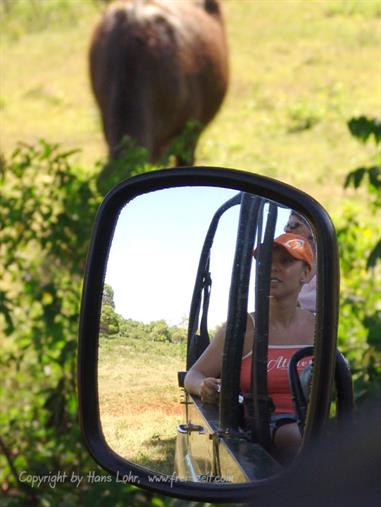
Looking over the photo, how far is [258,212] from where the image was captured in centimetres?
129

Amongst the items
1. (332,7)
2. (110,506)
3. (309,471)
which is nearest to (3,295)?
(110,506)

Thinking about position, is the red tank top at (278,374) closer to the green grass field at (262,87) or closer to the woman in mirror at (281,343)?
the woman in mirror at (281,343)

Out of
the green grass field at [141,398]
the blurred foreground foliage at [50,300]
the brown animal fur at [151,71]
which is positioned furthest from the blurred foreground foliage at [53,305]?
the brown animal fur at [151,71]

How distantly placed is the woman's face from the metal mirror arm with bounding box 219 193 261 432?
0.11 feet

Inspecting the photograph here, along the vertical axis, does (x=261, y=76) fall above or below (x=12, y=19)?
below

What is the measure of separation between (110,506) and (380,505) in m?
1.51

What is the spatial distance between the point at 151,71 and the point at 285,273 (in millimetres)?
5695

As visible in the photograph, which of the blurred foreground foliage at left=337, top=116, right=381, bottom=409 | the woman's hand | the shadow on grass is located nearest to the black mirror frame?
the shadow on grass

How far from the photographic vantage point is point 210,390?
130 centimetres

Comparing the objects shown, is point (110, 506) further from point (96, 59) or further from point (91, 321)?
point (96, 59)

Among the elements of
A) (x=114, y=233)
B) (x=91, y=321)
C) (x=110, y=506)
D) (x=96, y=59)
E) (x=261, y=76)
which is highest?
(x=261, y=76)

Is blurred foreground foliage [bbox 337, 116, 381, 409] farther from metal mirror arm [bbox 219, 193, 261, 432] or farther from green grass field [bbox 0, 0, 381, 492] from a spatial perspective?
green grass field [bbox 0, 0, 381, 492]

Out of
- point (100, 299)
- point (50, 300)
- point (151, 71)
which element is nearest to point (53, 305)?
point (50, 300)

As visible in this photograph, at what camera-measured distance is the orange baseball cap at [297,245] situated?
4.12 ft
